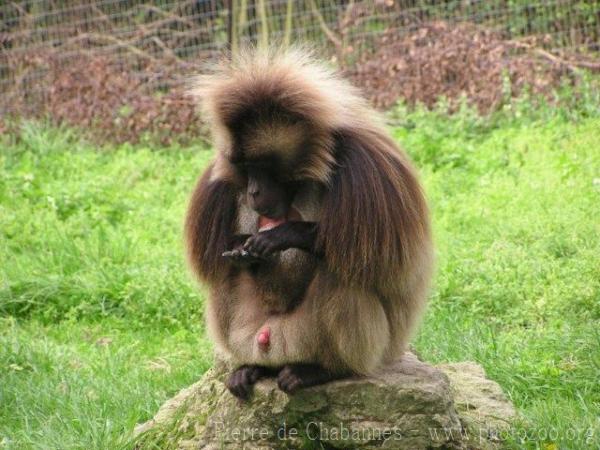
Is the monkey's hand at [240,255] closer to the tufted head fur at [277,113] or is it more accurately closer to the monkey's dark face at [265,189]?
the monkey's dark face at [265,189]

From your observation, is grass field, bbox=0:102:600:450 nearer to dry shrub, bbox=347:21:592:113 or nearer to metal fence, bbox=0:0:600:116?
dry shrub, bbox=347:21:592:113

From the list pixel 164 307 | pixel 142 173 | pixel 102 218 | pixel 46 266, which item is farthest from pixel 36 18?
pixel 164 307

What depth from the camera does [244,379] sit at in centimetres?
468

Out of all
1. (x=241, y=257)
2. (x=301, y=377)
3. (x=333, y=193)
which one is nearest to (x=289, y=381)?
(x=301, y=377)

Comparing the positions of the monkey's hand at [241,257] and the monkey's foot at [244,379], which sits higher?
the monkey's hand at [241,257]

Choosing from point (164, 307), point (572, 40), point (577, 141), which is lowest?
point (164, 307)

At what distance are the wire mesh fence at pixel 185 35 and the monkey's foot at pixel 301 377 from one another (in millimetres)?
6292

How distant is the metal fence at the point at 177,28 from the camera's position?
1080 centimetres

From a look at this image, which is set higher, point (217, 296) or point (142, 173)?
point (217, 296)

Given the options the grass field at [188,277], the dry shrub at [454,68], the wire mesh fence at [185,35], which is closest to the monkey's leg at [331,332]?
the grass field at [188,277]

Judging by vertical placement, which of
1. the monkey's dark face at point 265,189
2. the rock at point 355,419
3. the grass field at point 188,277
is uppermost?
the monkey's dark face at point 265,189

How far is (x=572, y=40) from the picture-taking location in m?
Result: 10.3

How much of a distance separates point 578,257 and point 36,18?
7250mm

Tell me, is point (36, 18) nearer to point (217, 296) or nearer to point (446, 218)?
point (446, 218)
